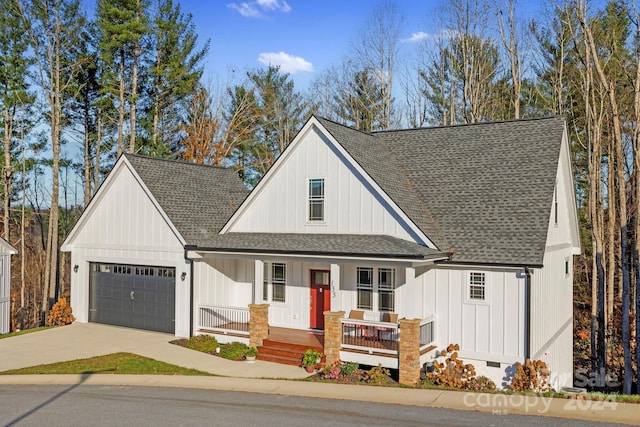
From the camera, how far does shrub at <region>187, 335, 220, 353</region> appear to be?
18328 millimetres

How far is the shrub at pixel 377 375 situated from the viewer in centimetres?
1480

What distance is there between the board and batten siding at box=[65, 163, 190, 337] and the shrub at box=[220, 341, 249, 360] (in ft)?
9.41

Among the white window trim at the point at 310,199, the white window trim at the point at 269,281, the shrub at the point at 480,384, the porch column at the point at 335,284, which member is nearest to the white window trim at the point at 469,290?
the shrub at the point at 480,384

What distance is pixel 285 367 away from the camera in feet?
53.6

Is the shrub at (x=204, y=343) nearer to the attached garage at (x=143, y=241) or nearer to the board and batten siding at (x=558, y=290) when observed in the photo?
the attached garage at (x=143, y=241)

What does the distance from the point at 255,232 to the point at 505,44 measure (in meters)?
20.2

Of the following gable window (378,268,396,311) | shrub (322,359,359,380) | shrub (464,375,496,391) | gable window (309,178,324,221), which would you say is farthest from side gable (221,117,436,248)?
shrub (322,359,359,380)

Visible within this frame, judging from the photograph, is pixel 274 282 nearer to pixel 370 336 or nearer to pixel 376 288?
pixel 376 288

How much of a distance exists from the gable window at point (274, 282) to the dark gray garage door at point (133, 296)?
11.7 feet

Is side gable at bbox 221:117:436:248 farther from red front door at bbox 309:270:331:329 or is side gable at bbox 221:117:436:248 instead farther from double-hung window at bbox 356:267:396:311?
red front door at bbox 309:270:331:329

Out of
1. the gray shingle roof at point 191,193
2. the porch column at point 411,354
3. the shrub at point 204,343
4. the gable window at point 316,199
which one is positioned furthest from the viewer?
the gray shingle roof at point 191,193

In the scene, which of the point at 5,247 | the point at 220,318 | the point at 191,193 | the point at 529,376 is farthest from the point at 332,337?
the point at 5,247

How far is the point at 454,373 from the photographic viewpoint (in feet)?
48.8

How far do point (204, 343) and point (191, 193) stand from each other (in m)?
7.07
